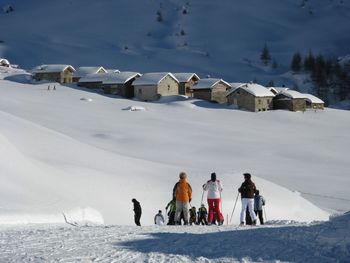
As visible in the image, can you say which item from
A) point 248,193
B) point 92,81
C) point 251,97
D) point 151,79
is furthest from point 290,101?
point 248,193

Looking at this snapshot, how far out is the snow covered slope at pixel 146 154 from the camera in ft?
65.9

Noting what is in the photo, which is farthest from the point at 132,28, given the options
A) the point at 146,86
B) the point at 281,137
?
the point at 281,137

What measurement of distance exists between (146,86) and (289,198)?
42.4m

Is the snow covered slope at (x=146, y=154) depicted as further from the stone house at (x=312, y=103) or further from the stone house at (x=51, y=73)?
the stone house at (x=51, y=73)

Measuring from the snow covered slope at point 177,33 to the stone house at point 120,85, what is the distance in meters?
33.0

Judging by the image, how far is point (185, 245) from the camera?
33.6ft

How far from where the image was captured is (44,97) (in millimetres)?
59406

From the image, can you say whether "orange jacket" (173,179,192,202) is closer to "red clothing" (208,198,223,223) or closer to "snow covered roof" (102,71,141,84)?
"red clothing" (208,198,223,223)

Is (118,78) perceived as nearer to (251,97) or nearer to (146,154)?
(251,97)

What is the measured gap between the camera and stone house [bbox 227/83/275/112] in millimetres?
61031

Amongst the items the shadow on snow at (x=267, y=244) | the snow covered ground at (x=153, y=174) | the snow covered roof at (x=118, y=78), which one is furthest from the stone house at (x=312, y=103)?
the shadow on snow at (x=267, y=244)

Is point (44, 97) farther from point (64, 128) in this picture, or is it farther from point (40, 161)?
point (40, 161)

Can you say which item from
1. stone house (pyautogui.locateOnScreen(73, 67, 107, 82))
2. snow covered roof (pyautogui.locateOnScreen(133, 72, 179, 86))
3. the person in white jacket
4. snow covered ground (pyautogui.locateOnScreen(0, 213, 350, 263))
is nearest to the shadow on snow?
snow covered ground (pyautogui.locateOnScreen(0, 213, 350, 263))

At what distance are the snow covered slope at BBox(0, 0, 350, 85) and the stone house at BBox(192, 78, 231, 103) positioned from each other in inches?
1365
